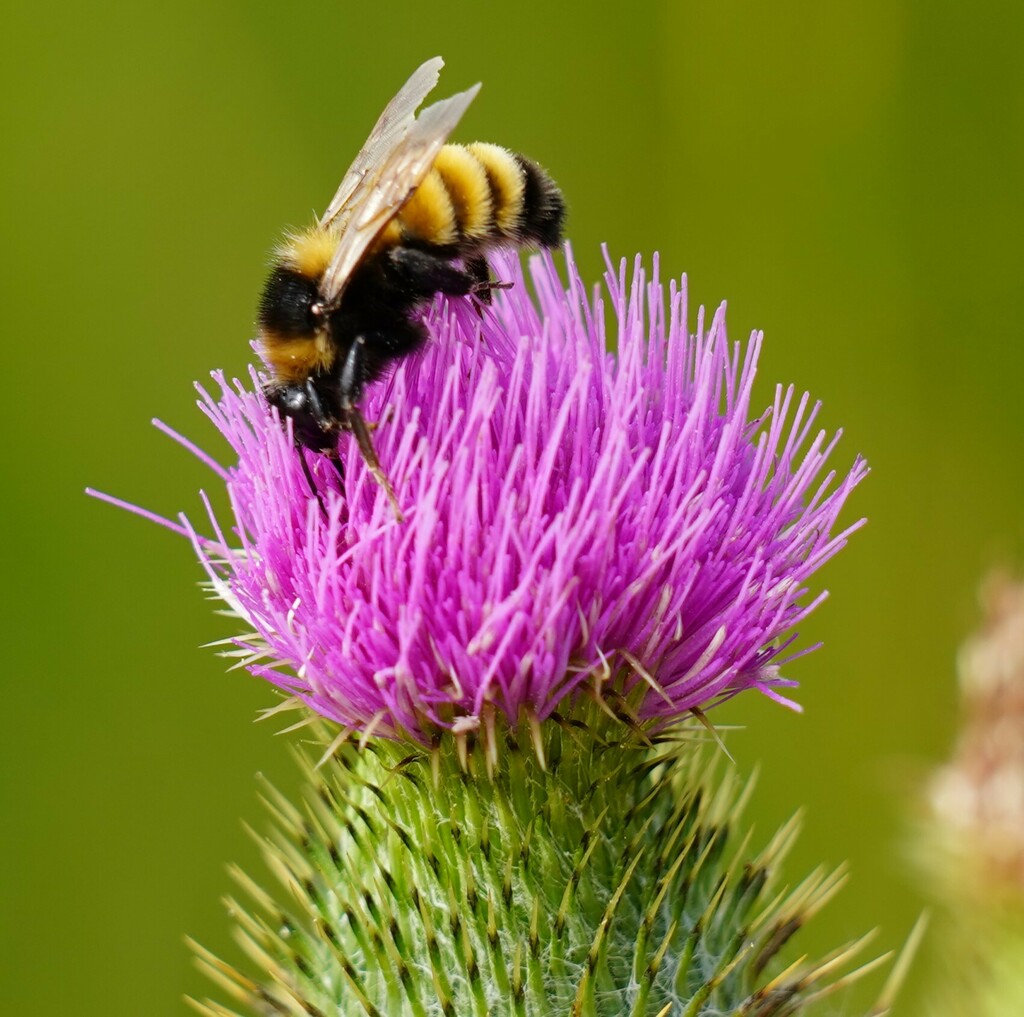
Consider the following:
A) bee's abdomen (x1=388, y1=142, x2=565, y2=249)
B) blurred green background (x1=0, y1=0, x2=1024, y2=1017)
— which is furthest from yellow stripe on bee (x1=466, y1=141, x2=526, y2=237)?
blurred green background (x1=0, y1=0, x2=1024, y2=1017)

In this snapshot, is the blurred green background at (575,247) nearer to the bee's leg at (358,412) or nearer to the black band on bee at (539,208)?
Answer: the black band on bee at (539,208)

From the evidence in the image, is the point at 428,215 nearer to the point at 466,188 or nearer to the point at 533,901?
the point at 466,188

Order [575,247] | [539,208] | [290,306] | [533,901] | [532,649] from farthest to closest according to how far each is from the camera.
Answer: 1. [575,247]
2. [539,208]
3. [290,306]
4. [533,901]
5. [532,649]

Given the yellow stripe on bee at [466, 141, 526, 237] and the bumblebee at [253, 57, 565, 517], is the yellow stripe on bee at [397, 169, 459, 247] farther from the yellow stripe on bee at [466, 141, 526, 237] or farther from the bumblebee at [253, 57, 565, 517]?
the yellow stripe on bee at [466, 141, 526, 237]

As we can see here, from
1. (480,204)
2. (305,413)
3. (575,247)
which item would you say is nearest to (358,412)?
(305,413)

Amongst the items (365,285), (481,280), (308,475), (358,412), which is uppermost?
(481,280)

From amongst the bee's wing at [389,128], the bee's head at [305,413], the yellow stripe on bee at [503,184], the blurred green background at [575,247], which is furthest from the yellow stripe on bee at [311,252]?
the blurred green background at [575,247]

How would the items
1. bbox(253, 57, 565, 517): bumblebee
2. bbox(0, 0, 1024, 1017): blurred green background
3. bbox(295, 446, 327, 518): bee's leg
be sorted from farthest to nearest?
1. bbox(0, 0, 1024, 1017): blurred green background
2. bbox(295, 446, 327, 518): bee's leg
3. bbox(253, 57, 565, 517): bumblebee

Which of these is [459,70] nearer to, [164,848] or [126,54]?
[126,54]
